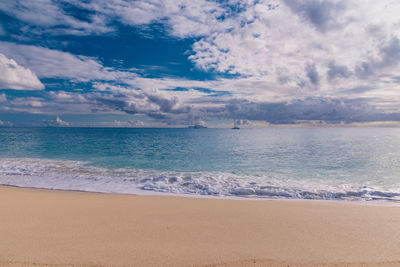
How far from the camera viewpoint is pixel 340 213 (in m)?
6.71

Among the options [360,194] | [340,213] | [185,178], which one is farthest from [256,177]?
[340,213]

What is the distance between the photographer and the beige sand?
3.92m

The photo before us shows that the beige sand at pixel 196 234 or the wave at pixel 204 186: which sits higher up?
the beige sand at pixel 196 234

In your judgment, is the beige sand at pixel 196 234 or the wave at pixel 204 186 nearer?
the beige sand at pixel 196 234

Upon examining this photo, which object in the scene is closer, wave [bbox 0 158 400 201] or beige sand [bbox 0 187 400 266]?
beige sand [bbox 0 187 400 266]

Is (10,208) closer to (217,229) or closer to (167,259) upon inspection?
(167,259)

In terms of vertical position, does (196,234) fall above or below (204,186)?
above

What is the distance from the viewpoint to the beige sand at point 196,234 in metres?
3.92

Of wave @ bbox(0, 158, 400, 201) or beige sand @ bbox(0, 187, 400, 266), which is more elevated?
beige sand @ bbox(0, 187, 400, 266)

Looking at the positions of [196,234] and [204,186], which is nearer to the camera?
[196,234]

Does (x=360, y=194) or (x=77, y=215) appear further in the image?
(x=360, y=194)

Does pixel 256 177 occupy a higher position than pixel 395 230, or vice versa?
pixel 395 230

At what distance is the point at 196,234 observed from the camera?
4.98m

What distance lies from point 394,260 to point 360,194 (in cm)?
711
